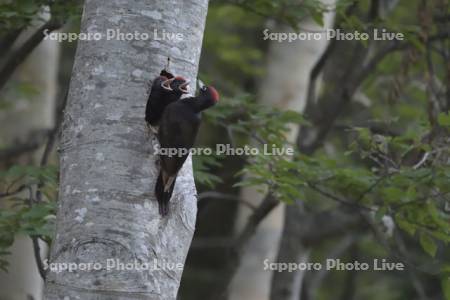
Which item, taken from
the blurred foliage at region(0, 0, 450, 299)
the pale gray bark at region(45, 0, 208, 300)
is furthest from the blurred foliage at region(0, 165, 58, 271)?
the pale gray bark at region(45, 0, 208, 300)

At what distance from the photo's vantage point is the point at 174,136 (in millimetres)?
3445

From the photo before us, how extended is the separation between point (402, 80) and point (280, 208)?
109 inches

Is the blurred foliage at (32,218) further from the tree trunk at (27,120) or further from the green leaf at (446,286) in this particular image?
the tree trunk at (27,120)

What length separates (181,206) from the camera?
3547 mm

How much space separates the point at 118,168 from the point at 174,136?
256 millimetres

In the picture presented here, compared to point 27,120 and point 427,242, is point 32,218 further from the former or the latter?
point 27,120

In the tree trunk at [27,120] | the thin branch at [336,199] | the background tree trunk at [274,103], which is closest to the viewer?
the thin branch at [336,199]

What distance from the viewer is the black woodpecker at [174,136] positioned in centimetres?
340

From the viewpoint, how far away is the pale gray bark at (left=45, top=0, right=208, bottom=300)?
327 centimetres

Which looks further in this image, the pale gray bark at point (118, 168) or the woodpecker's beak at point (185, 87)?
the woodpecker's beak at point (185, 87)

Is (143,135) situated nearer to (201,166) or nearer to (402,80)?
(201,166)

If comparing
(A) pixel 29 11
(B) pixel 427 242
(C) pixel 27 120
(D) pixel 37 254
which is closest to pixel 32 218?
(D) pixel 37 254

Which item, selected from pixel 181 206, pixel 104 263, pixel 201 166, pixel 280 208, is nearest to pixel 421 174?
pixel 201 166

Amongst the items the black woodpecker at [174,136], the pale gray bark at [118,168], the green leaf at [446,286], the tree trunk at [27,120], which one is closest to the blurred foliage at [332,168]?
the green leaf at [446,286]
